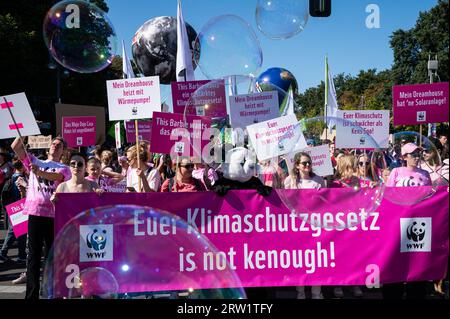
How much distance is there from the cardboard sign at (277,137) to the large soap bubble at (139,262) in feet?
4.72

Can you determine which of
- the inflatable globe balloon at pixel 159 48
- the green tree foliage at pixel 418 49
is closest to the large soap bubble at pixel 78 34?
the inflatable globe balloon at pixel 159 48

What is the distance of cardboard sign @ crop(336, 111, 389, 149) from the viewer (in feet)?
18.6

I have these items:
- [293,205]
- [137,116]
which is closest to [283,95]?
[137,116]

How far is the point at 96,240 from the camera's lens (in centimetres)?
483

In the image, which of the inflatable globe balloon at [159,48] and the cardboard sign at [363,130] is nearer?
the cardboard sign at [363,130]

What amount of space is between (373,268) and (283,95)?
9.73ft

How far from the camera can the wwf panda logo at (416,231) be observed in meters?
5.36

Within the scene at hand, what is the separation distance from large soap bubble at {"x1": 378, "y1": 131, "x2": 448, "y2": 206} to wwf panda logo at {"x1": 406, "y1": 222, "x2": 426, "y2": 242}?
0.73 feet

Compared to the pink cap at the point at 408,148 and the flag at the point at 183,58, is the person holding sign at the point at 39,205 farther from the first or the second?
the flag at the point at 183,58

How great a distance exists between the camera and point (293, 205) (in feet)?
17.0

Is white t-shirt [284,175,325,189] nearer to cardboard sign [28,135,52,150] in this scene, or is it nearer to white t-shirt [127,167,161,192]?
white t-shirt [127,167,161,192]

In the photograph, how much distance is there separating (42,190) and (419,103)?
189 inches

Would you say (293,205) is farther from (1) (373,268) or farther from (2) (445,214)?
(2) (445,214)

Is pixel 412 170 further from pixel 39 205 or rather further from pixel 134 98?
pixel 39 205
